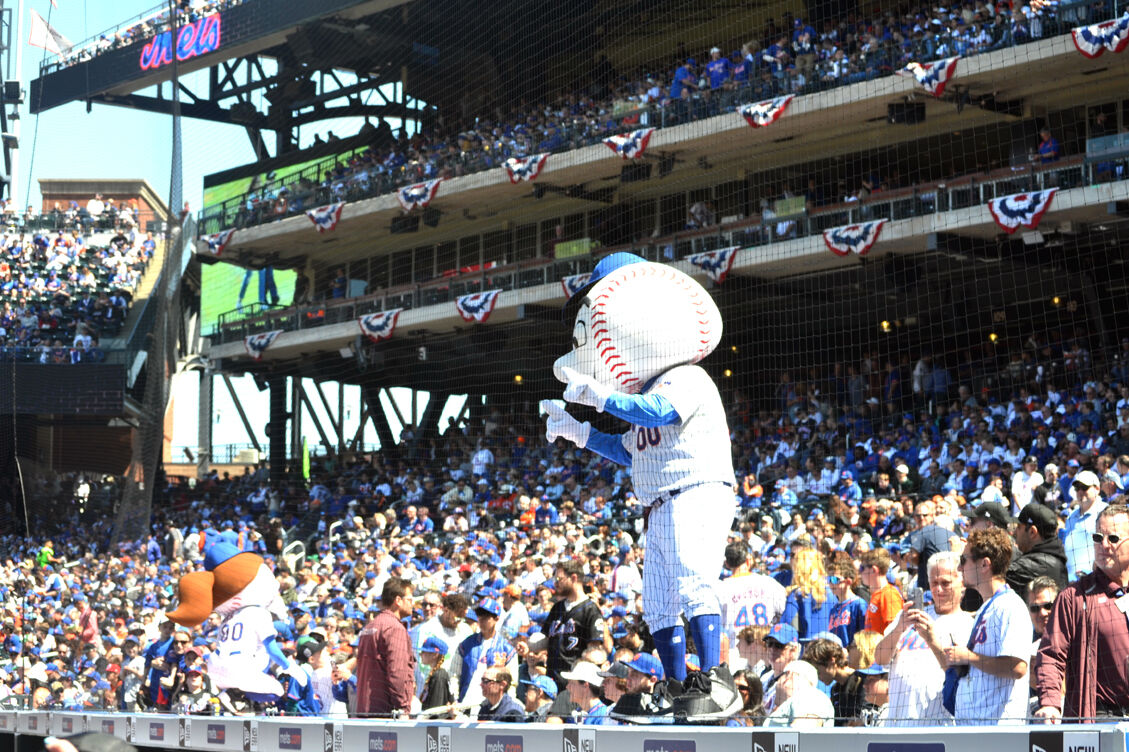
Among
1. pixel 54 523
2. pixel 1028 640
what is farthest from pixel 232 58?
pixel 1028 640

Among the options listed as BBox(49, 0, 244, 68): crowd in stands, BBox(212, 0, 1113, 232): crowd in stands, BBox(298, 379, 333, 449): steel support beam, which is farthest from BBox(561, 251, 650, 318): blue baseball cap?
BBox(49, 0, 244, 68): crowd in stands

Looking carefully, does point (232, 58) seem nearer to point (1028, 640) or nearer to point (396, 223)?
point (396, 223)

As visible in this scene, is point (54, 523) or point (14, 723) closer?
point (14, 723)

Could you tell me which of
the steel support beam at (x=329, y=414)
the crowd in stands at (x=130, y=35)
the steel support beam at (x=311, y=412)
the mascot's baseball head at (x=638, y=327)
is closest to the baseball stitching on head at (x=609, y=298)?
the mascot's baseball head at (x=638, y=327)

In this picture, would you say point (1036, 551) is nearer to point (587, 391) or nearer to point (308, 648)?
point (587, 391)

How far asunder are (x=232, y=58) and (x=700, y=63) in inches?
414

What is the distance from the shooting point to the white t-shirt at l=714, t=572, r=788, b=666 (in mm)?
6758

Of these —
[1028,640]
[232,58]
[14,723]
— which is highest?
[232,58]

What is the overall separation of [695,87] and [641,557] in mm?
9991

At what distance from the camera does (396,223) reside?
78.0 ft

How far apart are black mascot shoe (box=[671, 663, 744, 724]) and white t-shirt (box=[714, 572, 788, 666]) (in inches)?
63.9

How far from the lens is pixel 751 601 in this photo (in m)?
6.77

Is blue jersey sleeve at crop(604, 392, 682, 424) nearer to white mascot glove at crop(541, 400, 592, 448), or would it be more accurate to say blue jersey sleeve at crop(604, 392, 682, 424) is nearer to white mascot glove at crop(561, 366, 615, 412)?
white mascot glove at crop(561, 366, 615, 412)

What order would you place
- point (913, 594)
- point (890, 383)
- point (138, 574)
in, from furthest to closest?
point (890, 383) → point (138, 574) → point (913, 594)
